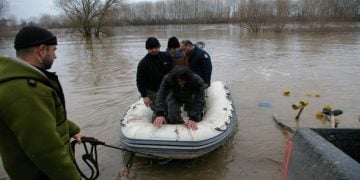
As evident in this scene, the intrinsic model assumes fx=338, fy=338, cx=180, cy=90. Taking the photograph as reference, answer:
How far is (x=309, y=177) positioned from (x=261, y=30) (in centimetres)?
3162

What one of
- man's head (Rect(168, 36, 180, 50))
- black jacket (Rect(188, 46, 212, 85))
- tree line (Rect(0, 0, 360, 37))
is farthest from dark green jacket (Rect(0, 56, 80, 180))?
tree line (Rect(0, 0, 360, 37))

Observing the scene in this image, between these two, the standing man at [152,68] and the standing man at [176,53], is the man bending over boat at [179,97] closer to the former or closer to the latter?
the standing man at [152,68]

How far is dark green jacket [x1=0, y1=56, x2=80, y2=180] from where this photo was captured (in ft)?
5.53

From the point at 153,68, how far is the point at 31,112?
3.27m

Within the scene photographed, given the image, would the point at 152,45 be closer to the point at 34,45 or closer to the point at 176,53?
the point at 176,53

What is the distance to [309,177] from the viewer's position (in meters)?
1.52

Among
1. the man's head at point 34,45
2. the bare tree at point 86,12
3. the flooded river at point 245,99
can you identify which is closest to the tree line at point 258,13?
the bare tree at point 86,12

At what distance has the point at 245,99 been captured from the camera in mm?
8070

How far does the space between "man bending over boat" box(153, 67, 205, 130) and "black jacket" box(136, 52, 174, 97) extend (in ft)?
1.55

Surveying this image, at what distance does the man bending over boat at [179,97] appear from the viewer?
4.32 meters

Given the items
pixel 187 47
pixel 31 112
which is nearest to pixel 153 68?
pixel 187 47

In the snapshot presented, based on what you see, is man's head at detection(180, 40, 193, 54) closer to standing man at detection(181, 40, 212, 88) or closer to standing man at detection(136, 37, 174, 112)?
standing man at detection(181, 40, 212, 88)

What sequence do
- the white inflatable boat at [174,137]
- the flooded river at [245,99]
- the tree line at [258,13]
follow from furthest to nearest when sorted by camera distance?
the tree line at [258,13], the flooded river at [245,99], the white inflatable boat at [174,137]

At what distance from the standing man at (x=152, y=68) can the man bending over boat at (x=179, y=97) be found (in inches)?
18.9
